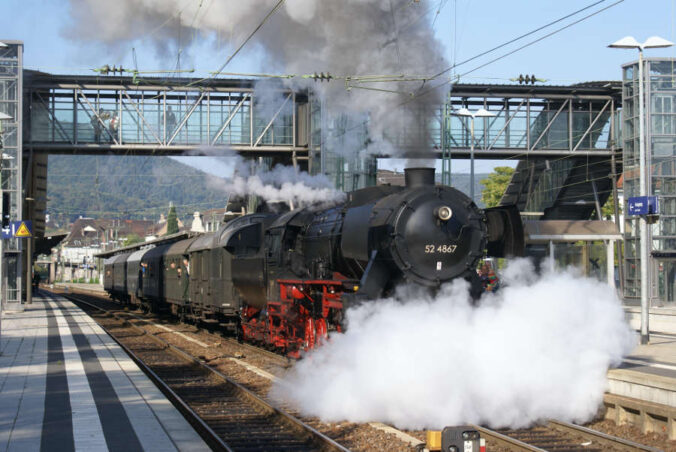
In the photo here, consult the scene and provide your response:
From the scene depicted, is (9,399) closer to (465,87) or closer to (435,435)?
(435,435)

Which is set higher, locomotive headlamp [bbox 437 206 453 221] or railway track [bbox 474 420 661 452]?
locomotive headlamp [bbox 437 206 453 221]

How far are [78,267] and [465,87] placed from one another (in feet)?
337

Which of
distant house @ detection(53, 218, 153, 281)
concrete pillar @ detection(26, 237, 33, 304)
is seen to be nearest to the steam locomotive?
concrete pillar @ detection(26, 237, 33, 304)

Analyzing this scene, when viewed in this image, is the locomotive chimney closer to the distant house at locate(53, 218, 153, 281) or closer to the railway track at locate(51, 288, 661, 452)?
the railway track at locate(51, 288, 661, 452)

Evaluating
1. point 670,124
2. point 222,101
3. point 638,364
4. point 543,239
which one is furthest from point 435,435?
point 222,101

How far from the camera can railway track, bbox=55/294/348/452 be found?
939cm

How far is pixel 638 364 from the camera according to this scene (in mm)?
13664

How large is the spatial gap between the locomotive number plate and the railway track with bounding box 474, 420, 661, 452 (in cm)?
282

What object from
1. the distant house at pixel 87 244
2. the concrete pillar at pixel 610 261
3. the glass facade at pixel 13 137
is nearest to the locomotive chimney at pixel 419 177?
the concrete pillar at pixel 610 261

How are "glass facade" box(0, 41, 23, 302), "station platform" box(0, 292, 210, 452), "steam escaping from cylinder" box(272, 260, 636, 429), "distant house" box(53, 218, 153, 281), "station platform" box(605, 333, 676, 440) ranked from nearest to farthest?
"station platform" box(0, 292, 210, 452), "station platform" box(605, 333, 676, 440), "steam escaping from cylinder" box(272, 260, 636, 429), "glass facade" box(0, 41, 23, 302), "distant house" box(53, 218, 153, 281)

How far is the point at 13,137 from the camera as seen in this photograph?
112 feet

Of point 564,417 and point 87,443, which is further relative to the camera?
point 564,417

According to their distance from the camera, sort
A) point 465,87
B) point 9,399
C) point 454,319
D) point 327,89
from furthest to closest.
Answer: point 465,87 < point 327,89 < point 9,399 < point 454,319

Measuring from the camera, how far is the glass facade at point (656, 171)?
31.0 m
